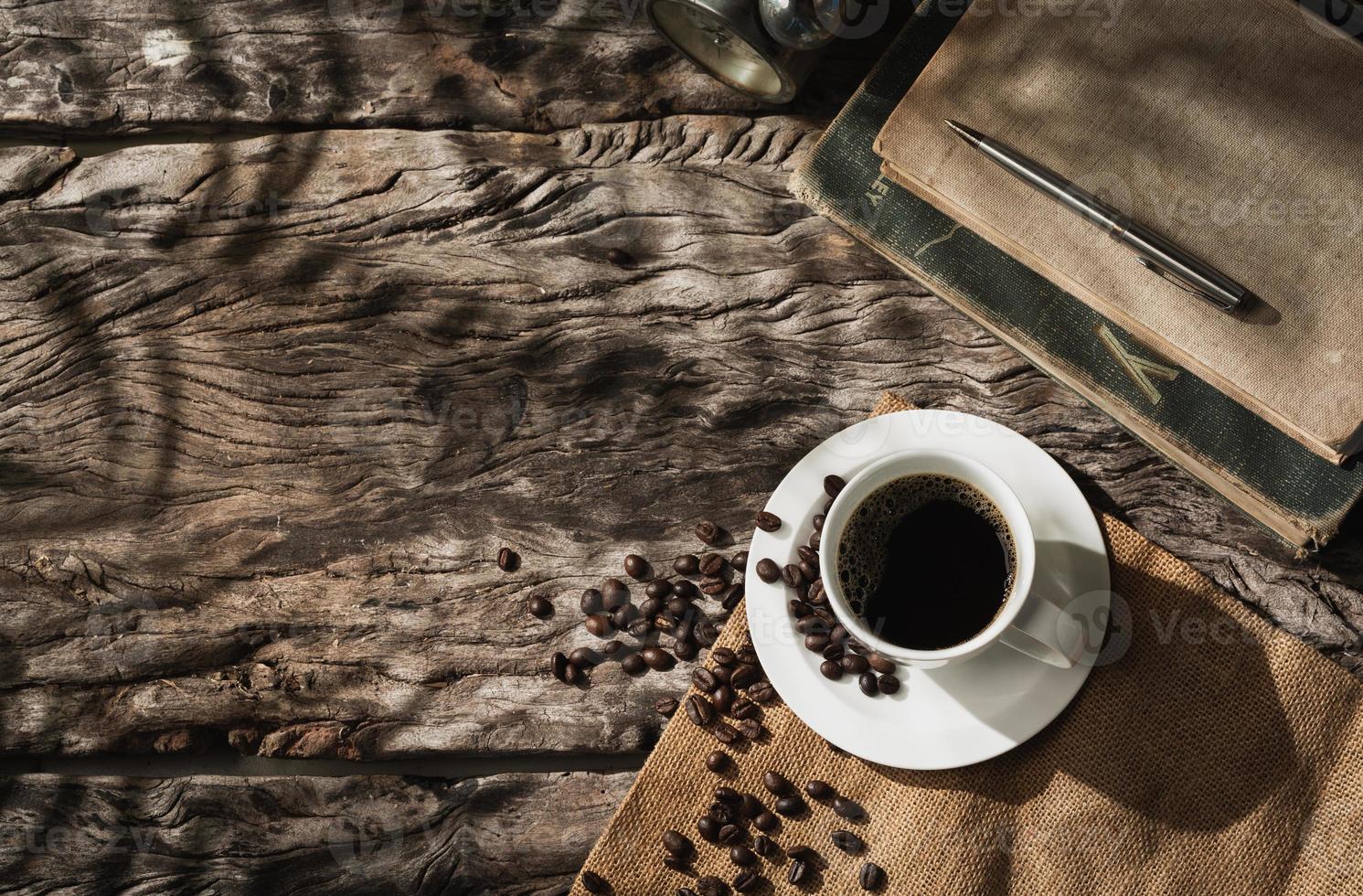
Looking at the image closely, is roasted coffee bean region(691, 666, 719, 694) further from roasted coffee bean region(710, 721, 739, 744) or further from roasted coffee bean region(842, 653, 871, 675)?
roasted coffee bean region(842, 653, 871, 675)

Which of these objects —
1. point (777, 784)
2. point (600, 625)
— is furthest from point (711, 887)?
point (600, 625)

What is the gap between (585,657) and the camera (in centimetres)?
144

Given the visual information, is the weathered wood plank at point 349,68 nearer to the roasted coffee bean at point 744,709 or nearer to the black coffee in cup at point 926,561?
the black coffee in cup at point 926,561

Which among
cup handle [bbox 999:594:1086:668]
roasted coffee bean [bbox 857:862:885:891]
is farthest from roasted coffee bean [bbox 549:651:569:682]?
cup handle [bbox 999:594:1086:668]

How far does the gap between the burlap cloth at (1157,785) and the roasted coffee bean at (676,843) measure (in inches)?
4.6

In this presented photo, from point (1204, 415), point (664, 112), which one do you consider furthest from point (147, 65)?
point (1204, 415)

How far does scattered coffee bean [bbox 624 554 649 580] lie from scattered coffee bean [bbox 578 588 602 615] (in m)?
0.06

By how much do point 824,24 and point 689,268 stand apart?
0.39m

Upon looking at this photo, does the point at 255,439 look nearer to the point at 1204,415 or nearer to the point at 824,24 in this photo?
the point at 824,24

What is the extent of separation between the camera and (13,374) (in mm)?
1579

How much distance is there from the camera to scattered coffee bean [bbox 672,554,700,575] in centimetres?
143

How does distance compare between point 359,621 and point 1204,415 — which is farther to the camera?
point 359,621

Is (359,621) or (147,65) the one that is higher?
(147,65)

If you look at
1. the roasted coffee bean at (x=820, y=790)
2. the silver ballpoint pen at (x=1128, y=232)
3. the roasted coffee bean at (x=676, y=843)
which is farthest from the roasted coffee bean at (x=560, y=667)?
the silver ballpoint pen at (x=1128, y=232)
